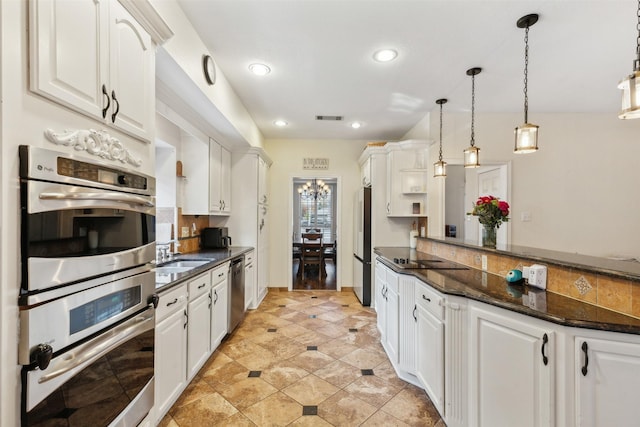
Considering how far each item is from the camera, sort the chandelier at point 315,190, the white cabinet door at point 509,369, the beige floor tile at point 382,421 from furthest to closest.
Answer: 1. the chandelier at point 315,190
2. the beige floor tile at point 382,421
3. the white cabinet door at point 509,369

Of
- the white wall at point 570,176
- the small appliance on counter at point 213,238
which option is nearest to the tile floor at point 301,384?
the small appliance on counter at point 213,238

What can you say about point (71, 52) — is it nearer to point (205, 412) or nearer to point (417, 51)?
point (205, 412)

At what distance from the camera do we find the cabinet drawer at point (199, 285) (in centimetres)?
213

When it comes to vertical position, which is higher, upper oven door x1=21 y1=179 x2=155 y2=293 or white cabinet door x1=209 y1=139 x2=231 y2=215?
white cabinet door x1=209 y1=139 x2=231 y2=215

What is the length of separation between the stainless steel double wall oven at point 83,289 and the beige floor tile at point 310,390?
1.08m

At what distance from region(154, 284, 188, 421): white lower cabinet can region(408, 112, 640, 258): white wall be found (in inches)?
143

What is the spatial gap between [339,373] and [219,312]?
1270mm

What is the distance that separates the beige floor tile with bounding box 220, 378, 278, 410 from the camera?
2.06 m

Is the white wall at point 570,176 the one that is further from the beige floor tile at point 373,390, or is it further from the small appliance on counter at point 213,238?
the small appliance on counter at point 213,238

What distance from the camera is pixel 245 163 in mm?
4113

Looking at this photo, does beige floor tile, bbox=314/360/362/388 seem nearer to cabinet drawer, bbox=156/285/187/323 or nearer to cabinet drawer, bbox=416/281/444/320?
cabinet drawer, bbox=416/281/444/320

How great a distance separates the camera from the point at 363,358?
106 inches

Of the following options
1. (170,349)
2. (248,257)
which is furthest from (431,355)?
(248,257)

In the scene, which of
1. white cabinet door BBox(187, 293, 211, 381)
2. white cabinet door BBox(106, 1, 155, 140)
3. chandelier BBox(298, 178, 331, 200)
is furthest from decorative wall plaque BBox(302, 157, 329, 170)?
white cabinet door BBox(106, 1, 155, 140)
